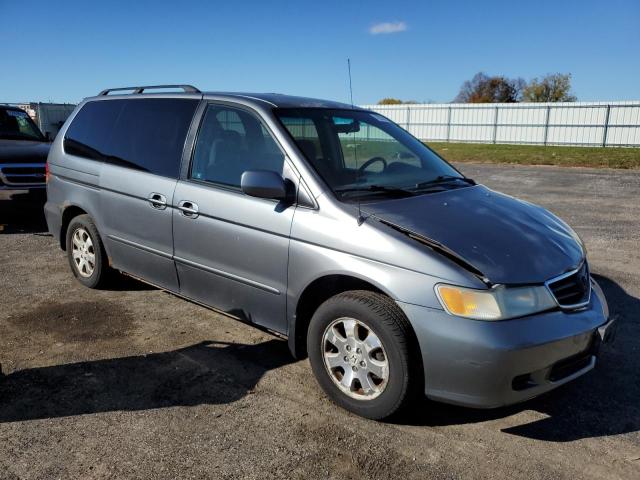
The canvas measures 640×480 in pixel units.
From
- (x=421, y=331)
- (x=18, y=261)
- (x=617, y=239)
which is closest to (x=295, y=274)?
(x=421, y=331)

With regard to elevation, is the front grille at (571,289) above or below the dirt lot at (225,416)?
→ above

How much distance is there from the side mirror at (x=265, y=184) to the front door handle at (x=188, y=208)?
2.30ft

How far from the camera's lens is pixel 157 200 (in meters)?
4.36

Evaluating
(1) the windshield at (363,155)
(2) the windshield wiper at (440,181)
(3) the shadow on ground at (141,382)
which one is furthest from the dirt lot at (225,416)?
(2) the windshield wiper at (440,181)

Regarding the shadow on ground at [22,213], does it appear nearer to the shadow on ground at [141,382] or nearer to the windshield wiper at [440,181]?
the shadow on ground at [141,382]

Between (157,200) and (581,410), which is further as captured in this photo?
(157,200)

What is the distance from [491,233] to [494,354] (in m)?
0.82

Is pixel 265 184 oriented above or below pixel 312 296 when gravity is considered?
above

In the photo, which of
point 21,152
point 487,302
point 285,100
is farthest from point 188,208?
point 21,152

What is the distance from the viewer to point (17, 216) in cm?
961

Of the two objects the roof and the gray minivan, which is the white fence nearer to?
the gray minivan

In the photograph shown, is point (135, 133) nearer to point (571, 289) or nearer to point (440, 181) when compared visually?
point (440, 181)

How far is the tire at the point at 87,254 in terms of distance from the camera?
17.1 ft

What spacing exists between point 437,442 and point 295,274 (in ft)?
4.17
